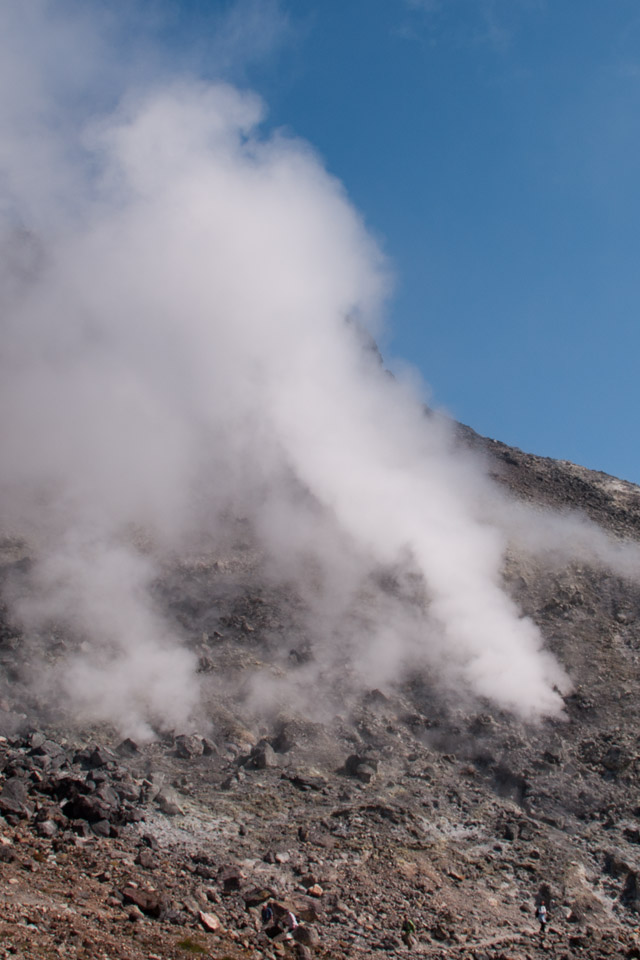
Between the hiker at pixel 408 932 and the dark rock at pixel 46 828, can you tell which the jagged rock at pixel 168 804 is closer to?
the dark rock at pixel 46 828

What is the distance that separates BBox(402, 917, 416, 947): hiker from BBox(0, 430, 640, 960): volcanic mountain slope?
136mm

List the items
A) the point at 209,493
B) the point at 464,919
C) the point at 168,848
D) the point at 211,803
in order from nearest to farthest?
the point at 464,919 < the point at 168,848 < the point at 211,803 < the point at 209,493

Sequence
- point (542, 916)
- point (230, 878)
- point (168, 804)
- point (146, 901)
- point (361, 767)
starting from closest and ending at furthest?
point (146, 901) < point (230, 878) < point (542, 916) < point (168, 804) < point (361, 767)

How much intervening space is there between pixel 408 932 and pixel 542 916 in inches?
105

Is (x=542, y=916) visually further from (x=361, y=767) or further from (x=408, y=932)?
(x=361, y=767)

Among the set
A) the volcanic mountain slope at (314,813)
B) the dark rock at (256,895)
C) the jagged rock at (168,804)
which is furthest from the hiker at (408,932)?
the jagged rock at (168,804)

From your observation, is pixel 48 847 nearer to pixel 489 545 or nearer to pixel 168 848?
pixel 168 848

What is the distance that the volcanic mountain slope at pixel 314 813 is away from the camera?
11.9 metres

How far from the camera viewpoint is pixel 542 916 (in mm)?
13406

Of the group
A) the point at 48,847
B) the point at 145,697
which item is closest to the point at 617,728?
the point at 145,697

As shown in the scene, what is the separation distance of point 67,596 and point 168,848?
12.7 meters

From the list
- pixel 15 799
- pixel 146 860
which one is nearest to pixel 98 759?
pixel 15 799

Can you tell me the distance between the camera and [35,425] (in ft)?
116

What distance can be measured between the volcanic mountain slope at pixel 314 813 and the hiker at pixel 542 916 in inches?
5.1
